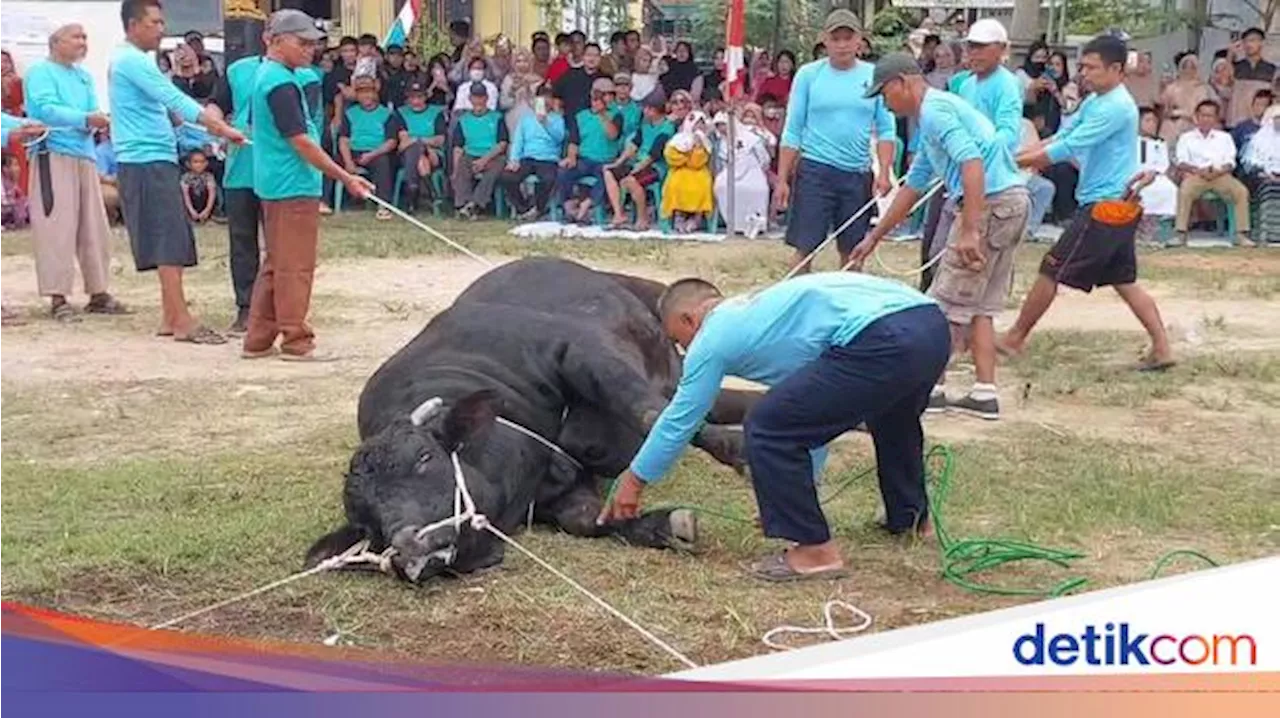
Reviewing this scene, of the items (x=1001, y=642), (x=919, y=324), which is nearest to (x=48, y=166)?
(x=919, y=324)

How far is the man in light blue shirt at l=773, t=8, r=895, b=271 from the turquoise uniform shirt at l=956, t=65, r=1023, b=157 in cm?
70

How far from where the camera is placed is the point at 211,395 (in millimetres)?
8164

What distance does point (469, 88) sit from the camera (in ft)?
56.8

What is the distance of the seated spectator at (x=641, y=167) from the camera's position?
1605 cm

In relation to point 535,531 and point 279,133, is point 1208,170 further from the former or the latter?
point 535,531

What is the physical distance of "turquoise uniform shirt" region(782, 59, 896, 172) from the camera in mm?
9367

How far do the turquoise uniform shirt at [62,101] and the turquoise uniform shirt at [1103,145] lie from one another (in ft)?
19.0

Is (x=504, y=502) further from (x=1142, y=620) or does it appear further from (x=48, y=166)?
(x=48, y=166)

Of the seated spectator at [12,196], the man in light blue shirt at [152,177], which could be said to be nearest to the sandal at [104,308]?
the man in light blue shirt at [152,177]

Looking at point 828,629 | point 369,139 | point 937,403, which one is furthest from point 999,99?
point 369,139

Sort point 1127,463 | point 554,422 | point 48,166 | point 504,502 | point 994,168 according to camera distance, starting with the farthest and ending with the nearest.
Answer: point 48,166, point 994,168, point 1127,463, point 554,422, point 504,502

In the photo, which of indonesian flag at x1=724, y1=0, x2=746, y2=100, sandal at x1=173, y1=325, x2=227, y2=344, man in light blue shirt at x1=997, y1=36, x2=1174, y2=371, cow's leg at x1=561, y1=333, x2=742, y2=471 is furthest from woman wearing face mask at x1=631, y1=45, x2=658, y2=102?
cow's leg at x1=561, y1=333, x2=742, y2=471

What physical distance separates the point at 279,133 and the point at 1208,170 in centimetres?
912

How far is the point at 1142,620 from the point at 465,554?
7.24ft
